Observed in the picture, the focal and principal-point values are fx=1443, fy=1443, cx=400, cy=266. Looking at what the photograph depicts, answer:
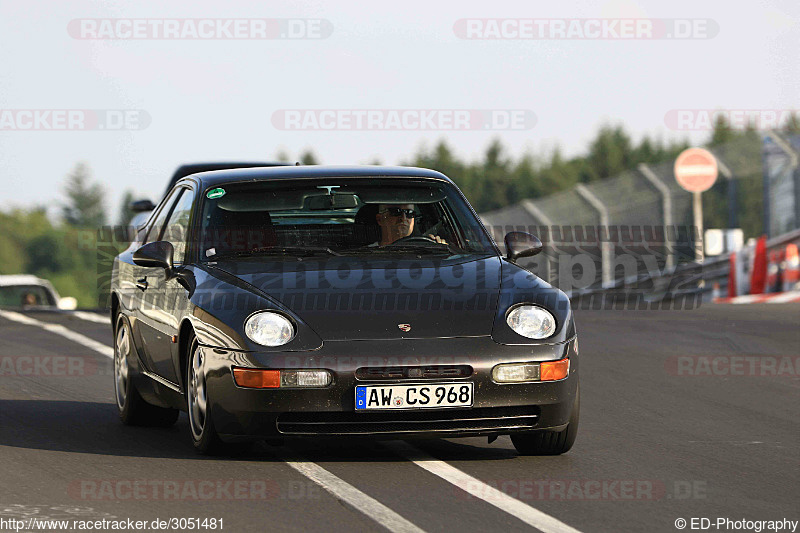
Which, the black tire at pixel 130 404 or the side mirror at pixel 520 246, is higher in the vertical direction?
the side mirror at pixel 520 246

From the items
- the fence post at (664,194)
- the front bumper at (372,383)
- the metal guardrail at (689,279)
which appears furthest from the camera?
the fence post at (664,194)

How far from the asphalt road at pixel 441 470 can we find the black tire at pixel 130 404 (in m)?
0.10

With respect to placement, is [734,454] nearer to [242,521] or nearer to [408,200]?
[408,200]

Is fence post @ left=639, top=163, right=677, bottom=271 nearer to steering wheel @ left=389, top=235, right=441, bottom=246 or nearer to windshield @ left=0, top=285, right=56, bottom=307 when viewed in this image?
windshield @ left=0, top=285, right=56, bottom=307

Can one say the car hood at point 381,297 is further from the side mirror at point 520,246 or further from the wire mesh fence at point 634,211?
the wire mesh fence at point 634,211

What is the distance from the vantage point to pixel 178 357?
749 centimetres

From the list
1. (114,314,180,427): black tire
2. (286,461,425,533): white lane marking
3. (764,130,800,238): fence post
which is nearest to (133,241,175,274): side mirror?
(114,314,180,427): black tire

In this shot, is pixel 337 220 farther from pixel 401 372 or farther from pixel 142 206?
pixel 142 206

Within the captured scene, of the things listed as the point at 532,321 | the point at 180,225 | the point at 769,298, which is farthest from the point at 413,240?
the point at 769,298

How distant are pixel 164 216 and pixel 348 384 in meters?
2.78

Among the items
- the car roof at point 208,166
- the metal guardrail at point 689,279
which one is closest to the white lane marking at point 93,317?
the car roof at point 208,166

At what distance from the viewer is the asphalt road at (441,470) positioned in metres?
5.77

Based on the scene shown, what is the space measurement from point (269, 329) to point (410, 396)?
727 millimetres

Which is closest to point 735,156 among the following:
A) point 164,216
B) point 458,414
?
point 164,216
